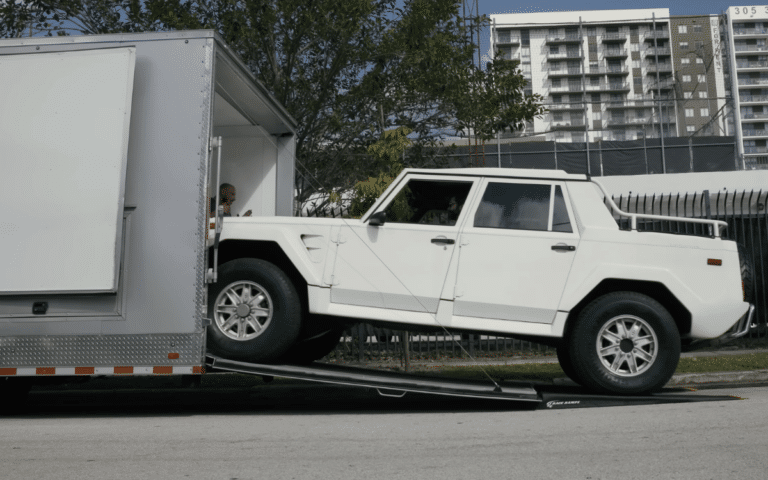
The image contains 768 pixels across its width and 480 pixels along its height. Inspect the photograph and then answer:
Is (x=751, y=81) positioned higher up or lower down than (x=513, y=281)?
higher up

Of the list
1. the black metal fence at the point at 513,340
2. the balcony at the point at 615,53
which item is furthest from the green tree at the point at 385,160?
the balcony at the point at 615,53

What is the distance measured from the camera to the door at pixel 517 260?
673 cm

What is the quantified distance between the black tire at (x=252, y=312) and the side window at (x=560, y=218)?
8.10ft

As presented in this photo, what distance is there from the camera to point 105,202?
630 centimetres

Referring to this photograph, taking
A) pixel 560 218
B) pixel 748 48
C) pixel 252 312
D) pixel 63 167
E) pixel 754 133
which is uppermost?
pixel 748 48

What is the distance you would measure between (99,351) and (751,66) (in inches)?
4494

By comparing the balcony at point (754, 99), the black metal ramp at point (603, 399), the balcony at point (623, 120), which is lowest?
the black metal ramp at point (603, 399)

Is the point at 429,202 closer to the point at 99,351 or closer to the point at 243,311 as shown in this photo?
the point at 243,311

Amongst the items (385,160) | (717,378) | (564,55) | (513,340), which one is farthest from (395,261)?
(564,55)

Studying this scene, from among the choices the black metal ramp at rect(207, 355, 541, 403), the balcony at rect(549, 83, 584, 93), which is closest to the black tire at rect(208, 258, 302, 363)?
the black metal ramp at rect(207, 355, 541, 403)

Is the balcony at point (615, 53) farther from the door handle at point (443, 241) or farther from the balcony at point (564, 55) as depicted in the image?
the door handle at point (443, 241)

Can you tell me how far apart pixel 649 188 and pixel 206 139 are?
1845 cm

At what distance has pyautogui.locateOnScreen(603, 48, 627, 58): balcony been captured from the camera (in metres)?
86.2

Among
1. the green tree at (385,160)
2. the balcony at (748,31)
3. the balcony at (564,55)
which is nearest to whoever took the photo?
the green tree at (385,160)
